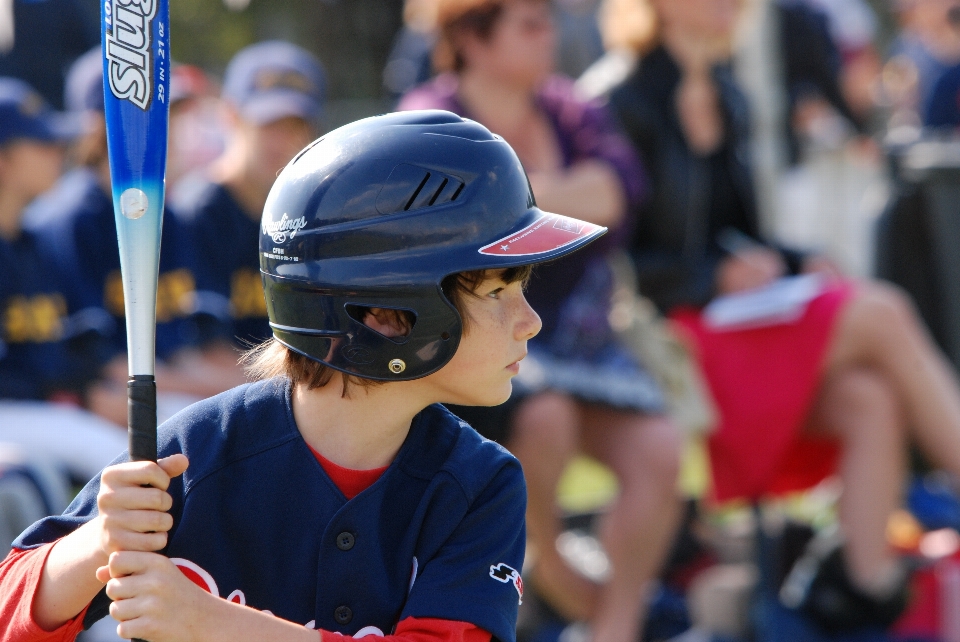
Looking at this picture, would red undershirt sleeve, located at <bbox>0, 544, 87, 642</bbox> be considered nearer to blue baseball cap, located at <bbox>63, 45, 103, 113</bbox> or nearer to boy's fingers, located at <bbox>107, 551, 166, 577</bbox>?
boy's fingers, located at <bbox>107, 551, 166, 577</bbox>

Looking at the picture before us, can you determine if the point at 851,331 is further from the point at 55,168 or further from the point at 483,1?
the point at 55,168

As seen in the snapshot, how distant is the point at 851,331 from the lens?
407 cm

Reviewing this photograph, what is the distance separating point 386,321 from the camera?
1.95 m

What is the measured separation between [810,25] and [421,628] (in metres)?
6.34

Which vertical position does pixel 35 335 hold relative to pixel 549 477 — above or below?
above

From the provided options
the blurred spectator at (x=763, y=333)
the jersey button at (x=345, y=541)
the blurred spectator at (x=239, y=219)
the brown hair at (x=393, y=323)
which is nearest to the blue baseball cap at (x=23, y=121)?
the blurred spectator at (x=239, y=219)

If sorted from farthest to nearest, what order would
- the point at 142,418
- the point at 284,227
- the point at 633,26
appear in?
the point at 633,26 < the point at 284,227 < the point at 142,418

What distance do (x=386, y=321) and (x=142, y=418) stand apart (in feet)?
1.35

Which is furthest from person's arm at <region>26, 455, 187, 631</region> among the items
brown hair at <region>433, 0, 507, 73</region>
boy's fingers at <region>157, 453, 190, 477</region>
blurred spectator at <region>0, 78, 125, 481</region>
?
brown hair at <region>433, 0, 507, 73</region>

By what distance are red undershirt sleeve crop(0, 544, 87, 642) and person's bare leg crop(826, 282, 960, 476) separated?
2906mm

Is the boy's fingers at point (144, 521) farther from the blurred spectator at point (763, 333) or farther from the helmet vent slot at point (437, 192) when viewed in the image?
the blurred spectator at point (763, 333)

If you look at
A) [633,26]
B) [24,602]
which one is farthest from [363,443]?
[633,26]

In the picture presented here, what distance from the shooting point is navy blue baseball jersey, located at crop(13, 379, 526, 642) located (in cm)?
186

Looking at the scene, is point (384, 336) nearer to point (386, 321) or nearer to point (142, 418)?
point (386, 321)
